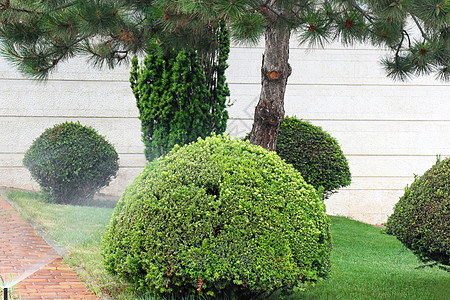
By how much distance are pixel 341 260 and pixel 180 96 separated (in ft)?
8.89

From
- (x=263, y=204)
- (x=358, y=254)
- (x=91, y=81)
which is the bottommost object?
(x=358, y=254)

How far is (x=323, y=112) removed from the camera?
8438 millimetres

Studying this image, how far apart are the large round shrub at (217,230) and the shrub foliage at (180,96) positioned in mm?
2661

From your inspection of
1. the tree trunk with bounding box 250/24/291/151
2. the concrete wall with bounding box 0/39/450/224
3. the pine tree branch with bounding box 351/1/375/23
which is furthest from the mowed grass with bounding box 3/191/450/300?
the pine tree branch with bounding box 351/1/375/23

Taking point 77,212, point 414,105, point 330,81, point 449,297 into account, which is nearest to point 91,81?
point 77,212

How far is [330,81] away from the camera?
8.47 metres

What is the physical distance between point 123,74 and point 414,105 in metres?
5.10

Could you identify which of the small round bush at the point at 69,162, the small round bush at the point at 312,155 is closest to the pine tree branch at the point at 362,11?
the small round bush at the point at 312,155

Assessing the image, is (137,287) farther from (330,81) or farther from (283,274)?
(330,81)

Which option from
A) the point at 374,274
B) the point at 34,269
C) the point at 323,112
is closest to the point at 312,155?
the point at 323,112

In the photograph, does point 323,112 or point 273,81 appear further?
point 323,112

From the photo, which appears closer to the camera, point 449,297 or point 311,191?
point 311,191

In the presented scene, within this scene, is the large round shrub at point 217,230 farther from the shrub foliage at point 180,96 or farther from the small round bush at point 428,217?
the shrub foliage at point 180,96

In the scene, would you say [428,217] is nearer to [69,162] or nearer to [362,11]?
[362,11]
